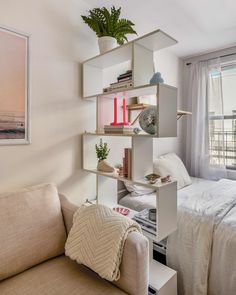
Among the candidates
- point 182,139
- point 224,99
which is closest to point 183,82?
point 224,99

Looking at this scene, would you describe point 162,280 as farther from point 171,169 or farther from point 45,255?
point 171,169

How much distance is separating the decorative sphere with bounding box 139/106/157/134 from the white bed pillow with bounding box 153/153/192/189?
1.01 metres

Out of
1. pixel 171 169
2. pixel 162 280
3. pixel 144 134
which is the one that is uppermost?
pixel 144 134

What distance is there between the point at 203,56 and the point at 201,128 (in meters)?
1.05

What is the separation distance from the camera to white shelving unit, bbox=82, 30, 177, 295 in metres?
1.38

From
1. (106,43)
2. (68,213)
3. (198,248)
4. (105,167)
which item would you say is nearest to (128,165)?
(105,167)

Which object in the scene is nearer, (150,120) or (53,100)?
(150,120)

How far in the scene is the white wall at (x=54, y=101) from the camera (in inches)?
60.0

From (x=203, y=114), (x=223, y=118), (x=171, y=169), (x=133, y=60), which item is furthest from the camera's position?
(x=203, y=114)

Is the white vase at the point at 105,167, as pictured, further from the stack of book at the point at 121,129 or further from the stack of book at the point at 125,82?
the stack of book at the point at 125,82

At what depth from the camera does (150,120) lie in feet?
4.69

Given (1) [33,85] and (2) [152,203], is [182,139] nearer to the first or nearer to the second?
(2) [152,203]

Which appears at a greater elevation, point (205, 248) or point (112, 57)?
point (112, 57)

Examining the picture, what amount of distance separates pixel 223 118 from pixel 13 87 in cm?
260
